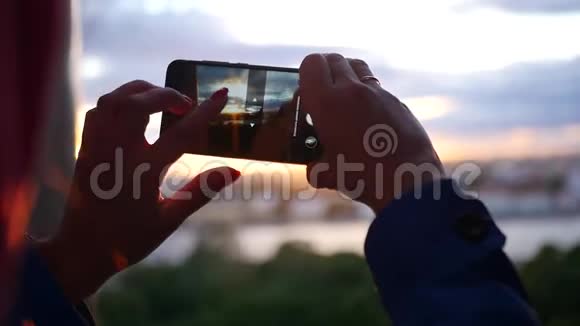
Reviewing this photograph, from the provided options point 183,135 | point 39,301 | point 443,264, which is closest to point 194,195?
point 183,135

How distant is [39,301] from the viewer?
0.70m

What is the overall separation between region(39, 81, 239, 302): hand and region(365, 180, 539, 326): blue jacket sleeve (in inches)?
9.8

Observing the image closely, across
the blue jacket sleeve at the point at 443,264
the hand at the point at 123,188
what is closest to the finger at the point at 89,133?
the hand at the point at 123,188

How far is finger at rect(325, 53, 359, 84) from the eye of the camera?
0.69 meters

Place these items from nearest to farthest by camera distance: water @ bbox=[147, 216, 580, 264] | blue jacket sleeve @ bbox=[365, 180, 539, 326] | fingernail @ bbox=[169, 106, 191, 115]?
blue jacket sleeve @ bbox=[365, 180, 539, 326], fingernail @ bbox=[169, 106, 191, 115], water @ bbox=[147, 216, 580, 264]

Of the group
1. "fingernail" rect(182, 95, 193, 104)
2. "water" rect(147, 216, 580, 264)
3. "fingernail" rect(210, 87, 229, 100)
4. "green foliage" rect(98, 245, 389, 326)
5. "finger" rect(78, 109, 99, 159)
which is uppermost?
"fingernail" rect(210, 87, 229, 100)

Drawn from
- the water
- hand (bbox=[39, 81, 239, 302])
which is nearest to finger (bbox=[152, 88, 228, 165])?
hand (bbox=[39, 81, 239, 302])

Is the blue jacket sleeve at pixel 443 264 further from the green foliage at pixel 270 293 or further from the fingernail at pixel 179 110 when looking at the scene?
the green foliage at pixel 270 293

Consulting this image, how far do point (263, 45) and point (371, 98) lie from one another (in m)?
0.37

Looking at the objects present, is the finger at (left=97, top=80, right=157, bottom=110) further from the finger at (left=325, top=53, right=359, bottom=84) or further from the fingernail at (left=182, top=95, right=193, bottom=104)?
the finger at (left=325, top=53, right=359, bottom=84)

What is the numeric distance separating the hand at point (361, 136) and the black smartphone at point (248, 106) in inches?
4.4

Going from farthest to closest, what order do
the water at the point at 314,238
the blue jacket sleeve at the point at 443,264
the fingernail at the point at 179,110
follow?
the water at the point at 314,238
the fingernail at the point at 179,110
the blue jacket sleeve at the point at 443,264

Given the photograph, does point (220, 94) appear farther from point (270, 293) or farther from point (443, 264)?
point (270, 293)
